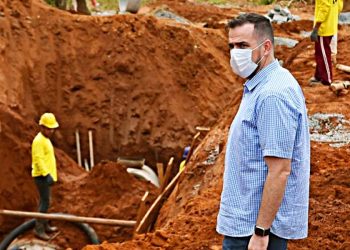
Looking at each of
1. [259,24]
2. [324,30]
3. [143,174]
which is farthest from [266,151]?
[143,174]

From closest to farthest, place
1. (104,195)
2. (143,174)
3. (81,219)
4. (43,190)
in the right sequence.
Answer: (81,219)
(43,190)
(104,195)
(143,174)

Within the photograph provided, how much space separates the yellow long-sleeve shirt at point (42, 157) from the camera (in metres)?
10.2

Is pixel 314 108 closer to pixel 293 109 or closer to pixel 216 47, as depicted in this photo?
pixel 293 109

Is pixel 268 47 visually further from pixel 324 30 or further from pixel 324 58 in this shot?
pixel 324 58

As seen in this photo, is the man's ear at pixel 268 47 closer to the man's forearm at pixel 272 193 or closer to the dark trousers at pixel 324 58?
the man's forearm at pixel 272 193

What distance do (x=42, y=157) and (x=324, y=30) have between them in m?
4.69

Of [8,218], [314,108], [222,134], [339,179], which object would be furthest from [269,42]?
[8,218]

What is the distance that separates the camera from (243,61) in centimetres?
361

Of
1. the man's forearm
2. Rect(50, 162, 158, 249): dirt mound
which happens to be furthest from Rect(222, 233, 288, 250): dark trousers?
Rect(50, 162, 158, 249): dirt mound

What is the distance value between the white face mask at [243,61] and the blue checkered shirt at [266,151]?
0.06 metres

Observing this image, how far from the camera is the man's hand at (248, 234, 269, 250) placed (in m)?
3.46

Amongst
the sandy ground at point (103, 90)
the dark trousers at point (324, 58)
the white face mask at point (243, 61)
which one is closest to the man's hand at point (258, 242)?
the white face mask at point (243, 61)

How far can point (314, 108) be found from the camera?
8734 millimetres

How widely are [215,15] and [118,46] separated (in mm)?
5231
